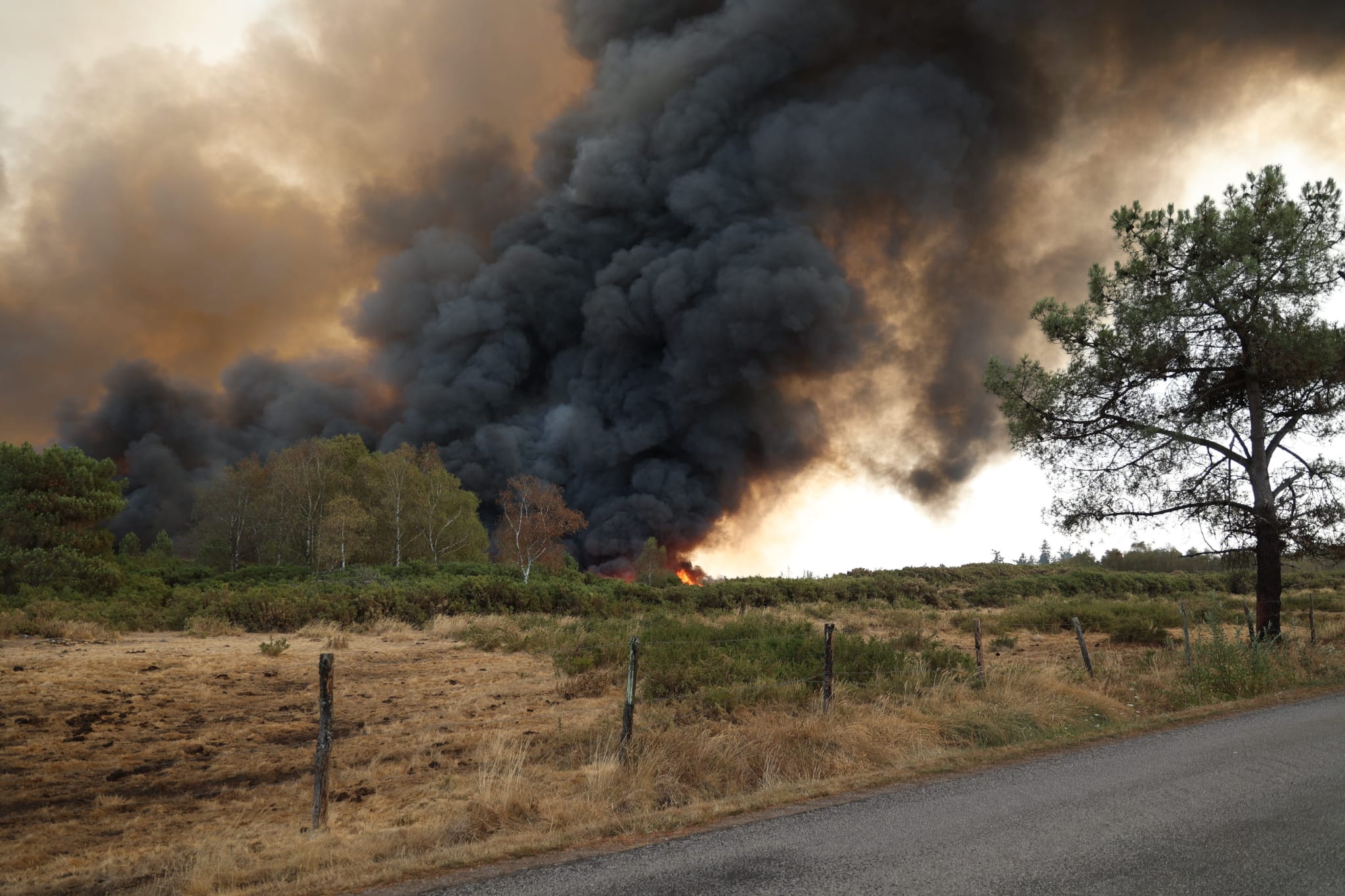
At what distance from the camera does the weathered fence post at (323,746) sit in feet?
18.9

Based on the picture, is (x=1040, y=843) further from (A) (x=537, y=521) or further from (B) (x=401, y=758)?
(A) (x=537, y=521)

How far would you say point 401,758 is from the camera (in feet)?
25.9

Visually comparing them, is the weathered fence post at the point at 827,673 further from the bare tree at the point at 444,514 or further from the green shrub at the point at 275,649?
the bare tree at the point at 444,514

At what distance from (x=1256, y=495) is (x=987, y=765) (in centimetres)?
1165

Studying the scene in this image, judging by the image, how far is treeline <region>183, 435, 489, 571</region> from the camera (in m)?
40.7

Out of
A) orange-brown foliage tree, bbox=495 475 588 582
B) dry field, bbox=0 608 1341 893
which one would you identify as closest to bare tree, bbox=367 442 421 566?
orange-brown foliage tree, bbox=495 475 588 582

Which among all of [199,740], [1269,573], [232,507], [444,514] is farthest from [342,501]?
[1269,573]

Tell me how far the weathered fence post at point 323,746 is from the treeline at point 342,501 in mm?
33277

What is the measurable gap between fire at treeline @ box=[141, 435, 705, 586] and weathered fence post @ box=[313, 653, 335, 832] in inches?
1205

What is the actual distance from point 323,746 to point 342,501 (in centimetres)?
3462

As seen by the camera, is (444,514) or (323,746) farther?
(444,514)

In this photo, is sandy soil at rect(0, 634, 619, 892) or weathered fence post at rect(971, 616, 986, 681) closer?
sandy soil at rect(0, 634, 619, 892)

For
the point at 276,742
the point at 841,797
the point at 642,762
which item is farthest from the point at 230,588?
the point at 841,797

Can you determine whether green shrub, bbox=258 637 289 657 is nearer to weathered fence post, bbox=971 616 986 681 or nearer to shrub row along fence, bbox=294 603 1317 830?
shrub row along fence, bbox=294 603 1317 830
